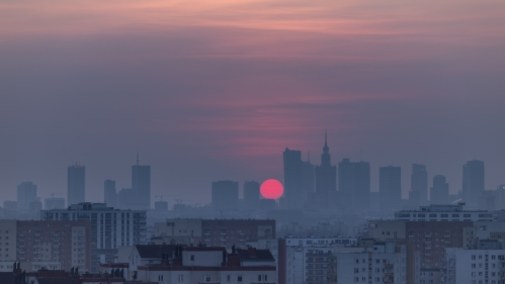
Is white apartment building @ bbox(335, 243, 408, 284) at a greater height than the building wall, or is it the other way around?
the building wall

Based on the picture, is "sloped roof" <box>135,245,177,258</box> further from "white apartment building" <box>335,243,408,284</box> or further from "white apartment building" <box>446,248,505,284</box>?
"white apartment building" <box>446,248,505,284</box>

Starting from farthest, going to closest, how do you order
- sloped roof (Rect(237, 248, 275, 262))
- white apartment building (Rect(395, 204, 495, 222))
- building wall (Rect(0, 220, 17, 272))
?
1. white apartment building (Rect(395, 204, 495, 222))
2. building wall (Rect(0, 220, 17, 272))
3. sloped roof (Rect(237, 248, 275, 262))

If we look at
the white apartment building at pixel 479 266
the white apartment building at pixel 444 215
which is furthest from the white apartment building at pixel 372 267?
the white apartment building at pixel 444 215

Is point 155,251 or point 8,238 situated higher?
point 8,238

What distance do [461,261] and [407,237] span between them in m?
27.1

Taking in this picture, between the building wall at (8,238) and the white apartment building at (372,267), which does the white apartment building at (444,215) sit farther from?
the white apartment building at (372,267)

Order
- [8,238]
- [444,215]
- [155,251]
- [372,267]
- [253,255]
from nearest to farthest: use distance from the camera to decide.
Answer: [253,255] → [155,251] → [372,267] → [8,238] → [444,215]

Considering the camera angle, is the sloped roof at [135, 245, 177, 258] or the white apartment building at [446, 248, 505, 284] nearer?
the sloped roof at [135, 245, 177, 258]

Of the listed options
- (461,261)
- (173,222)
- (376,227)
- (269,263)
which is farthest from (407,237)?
(269,263)

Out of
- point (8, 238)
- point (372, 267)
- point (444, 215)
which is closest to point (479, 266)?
point (372, 267)

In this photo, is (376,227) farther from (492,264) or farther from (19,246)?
(492,264)

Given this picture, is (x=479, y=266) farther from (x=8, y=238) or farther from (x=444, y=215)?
(x=444, y=215)

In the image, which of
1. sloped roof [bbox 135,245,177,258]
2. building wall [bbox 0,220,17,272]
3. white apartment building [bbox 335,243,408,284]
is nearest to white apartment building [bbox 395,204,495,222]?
building wall [bbox 0,220,17,272]

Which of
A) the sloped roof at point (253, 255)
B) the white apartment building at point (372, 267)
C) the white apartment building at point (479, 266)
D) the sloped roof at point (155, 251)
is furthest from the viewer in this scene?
the white apartment building at point (479, 266)
